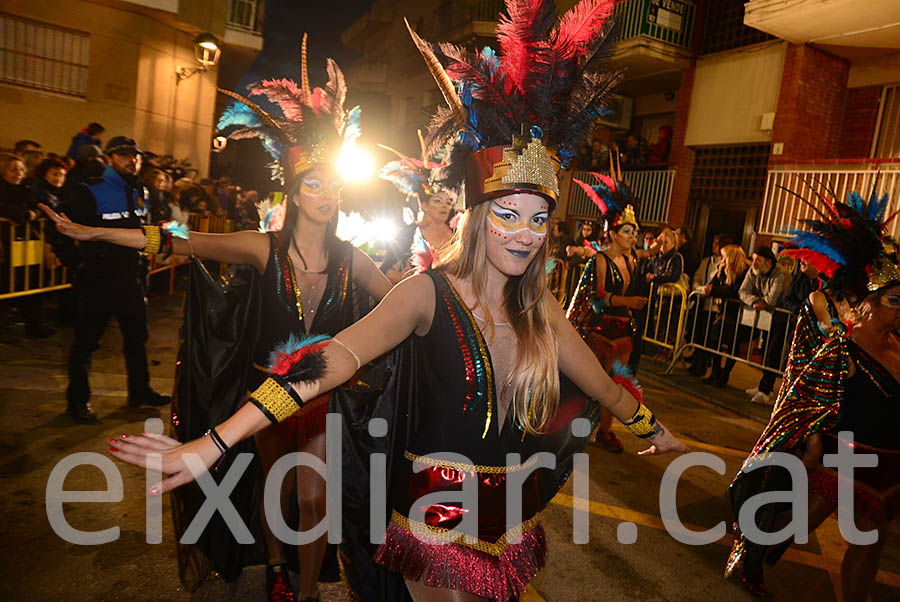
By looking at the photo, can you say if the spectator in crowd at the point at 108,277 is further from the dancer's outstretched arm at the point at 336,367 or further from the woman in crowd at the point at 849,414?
the woman in crowd at the point at 849,414

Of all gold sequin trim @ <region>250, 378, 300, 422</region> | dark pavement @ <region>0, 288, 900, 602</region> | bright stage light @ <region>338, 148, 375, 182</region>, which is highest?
bright stage light @ <region>338, 148, 375, 182</region>

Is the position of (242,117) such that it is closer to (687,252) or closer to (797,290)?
(797,290)

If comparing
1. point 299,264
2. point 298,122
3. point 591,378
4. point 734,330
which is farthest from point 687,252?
point 591,378

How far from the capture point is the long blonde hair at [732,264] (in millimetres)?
8680

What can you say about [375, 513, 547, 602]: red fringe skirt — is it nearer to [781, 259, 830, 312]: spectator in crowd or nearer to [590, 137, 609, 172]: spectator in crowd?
[781, 259, 830, 312]: spectator in crowd

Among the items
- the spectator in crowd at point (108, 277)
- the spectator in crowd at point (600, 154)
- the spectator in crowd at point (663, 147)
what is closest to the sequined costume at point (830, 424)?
the spectator in crowd at point (108, 277)

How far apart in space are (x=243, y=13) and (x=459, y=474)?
19.4 m

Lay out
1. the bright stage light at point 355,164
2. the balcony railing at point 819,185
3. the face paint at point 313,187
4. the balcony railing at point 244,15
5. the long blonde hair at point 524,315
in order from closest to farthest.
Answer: the long blonde hair at point 524,315
the face paint at point 313,187
the bright stage light at point 355,164
the balcony railing at point 819,185
the balcony railing at point 244,15

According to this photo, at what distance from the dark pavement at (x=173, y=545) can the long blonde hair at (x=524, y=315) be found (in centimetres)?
174

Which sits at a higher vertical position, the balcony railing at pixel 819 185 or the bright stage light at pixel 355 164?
the balcony railing at pixel 819 185

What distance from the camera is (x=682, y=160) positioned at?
14438 millimetres

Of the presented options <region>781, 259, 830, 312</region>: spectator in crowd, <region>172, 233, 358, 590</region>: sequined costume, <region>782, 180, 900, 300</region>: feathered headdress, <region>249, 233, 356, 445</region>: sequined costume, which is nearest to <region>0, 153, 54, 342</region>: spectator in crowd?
<region>172, 233, 358, 590</region>: sequined costume

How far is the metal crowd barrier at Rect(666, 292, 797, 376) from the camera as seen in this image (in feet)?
25.4

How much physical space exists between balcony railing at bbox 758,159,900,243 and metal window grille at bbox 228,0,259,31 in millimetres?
14750
